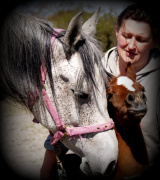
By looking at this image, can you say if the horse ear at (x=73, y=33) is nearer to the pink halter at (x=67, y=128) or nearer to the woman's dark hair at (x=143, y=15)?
the pink halter at (x=67, y=128)

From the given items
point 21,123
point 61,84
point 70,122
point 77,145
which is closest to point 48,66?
point 61,84

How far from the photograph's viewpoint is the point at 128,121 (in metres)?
1.41

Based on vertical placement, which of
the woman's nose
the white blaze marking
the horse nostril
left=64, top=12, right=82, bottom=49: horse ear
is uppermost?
left=64, top=12, right=82, bottom=49: horse ear

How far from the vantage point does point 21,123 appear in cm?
564

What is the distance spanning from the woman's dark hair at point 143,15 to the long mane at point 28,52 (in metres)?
0.47

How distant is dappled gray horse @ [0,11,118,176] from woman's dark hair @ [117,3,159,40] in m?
0.46

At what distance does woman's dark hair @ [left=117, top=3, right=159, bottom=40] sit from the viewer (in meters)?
1.48

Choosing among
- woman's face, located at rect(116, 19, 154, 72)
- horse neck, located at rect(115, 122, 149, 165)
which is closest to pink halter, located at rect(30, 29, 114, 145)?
horse neck, located at rect(115, 122, 149, 165)

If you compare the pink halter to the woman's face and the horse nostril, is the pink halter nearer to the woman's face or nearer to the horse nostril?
the horse nostril

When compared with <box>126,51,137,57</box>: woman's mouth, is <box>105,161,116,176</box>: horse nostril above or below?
below

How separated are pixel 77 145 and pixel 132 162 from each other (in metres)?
0.53

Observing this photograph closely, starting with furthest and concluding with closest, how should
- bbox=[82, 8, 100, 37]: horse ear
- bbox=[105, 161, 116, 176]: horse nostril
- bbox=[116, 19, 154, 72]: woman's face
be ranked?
bbox=[82, 8, 100, 37]: horse ear
bbox=[116, 19, 154, 72]: woman's face
bbox=[105, 161, 116, 176]: horse nostril

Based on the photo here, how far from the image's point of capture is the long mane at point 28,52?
1375 millimetres

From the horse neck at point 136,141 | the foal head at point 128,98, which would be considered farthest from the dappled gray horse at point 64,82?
the horse neck at point 136,141
